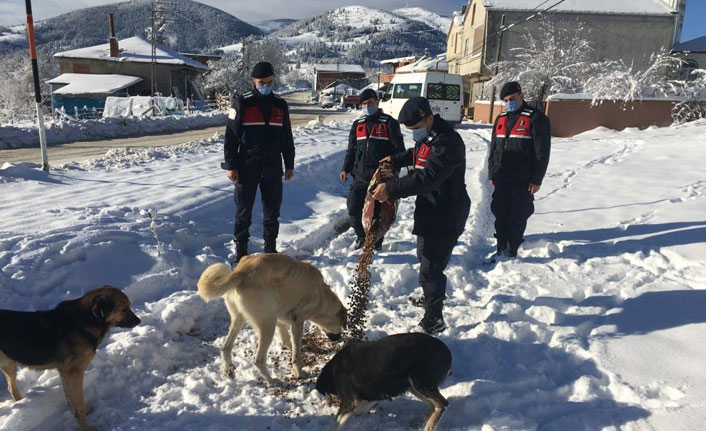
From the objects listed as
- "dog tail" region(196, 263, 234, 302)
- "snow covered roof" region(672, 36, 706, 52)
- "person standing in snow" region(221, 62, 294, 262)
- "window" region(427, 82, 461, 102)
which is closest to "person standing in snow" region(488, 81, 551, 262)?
"person standing in snow" region(221, 62, 294, 262)

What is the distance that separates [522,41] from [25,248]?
35.3m

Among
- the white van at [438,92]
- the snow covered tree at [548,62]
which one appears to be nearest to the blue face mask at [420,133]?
the white van at [438,92]

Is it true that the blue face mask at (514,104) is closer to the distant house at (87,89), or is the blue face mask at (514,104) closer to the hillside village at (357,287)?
the hillside village at (357,287)

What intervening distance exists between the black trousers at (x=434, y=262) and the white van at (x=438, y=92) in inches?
658

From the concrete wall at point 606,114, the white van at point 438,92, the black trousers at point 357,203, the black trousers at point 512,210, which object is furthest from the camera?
the concrete wall at point 606,114

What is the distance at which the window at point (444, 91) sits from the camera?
20.2m

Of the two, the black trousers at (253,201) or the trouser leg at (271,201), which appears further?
the trouser leg at (271,201)

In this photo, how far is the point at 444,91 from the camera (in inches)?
803

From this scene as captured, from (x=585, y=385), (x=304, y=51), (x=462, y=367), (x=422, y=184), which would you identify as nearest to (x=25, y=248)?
(x=422, y=184)

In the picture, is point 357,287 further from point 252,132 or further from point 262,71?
point 262,71

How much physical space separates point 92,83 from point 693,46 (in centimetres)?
4943

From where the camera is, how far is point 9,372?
3.08 metres

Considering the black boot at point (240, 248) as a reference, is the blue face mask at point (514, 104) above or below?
above

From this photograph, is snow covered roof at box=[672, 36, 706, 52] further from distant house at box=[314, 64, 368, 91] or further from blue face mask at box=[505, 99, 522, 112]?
distant house at box=[314, 64, 368, 91]
